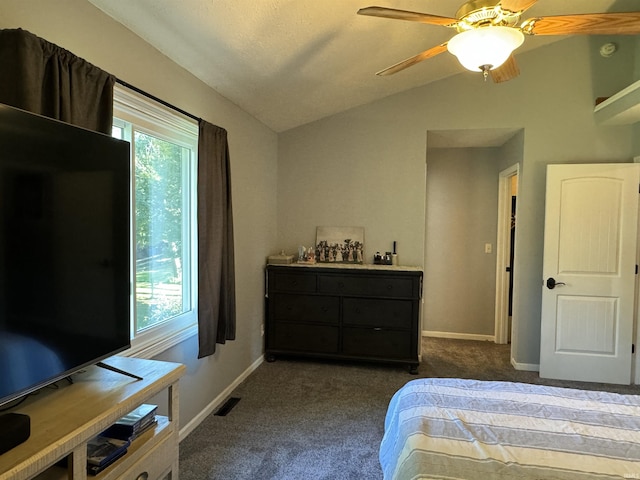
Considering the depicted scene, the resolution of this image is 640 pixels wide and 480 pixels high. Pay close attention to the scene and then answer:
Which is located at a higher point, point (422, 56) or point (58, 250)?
point (422, 56)

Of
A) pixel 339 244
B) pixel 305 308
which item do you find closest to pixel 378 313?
pixel 305 308

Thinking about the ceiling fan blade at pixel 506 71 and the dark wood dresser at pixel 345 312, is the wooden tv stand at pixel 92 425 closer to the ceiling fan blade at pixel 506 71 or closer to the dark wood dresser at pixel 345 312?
the ceiling fan blade at pixel 506 71

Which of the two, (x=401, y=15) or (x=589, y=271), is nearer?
(x=401, y=15)

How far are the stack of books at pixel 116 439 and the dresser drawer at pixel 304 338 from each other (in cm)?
238

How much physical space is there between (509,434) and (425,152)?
9.81ft

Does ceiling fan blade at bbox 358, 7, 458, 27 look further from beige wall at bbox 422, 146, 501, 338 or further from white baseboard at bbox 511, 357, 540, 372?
white baseboard at bbox 511, 357, 540, 372

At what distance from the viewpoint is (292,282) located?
3.80m

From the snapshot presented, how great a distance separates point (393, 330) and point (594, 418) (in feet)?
7.13

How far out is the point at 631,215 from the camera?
11.0 feet

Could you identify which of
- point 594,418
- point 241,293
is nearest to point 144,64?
point 241,293

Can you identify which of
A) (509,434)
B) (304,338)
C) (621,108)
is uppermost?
(621,108)

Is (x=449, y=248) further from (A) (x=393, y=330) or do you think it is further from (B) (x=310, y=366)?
(B) (x=310, y=366)

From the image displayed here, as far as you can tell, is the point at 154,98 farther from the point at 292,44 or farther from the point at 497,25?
the point at 497,25

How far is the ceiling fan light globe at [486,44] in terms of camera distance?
1566 millimetres
